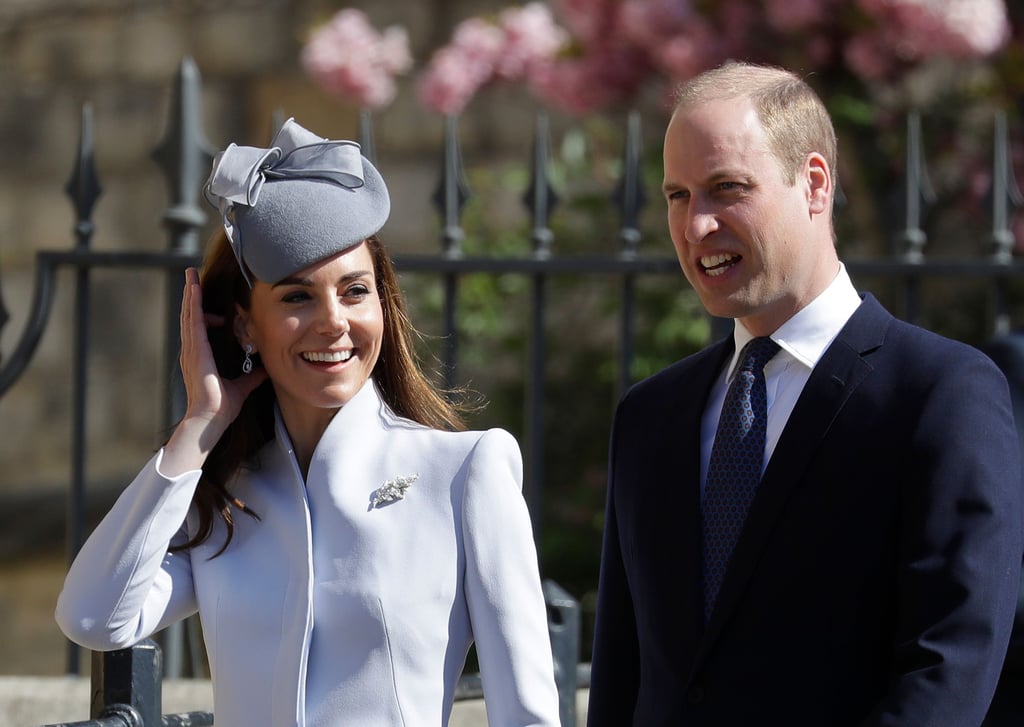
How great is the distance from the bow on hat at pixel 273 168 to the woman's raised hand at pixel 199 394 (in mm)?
101

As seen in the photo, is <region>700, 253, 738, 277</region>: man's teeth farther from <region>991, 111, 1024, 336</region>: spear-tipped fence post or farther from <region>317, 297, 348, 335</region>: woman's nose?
<region>991, 111, 1024, 336</region>: spear-tipped fence post

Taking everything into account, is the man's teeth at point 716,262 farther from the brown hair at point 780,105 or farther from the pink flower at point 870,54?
the pink flower at point 870,54

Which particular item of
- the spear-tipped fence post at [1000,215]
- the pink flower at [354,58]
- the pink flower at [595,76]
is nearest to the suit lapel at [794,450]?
the spear-tipped fence post at [1000,215]

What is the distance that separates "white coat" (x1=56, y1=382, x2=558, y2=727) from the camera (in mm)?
2057

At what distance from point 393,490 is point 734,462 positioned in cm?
46

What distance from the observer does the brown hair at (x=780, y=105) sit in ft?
6.87

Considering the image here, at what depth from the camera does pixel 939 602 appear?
1901mm

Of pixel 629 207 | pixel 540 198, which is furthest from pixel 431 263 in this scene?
pixel 629 207

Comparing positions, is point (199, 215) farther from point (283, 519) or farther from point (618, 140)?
point (618, 140)

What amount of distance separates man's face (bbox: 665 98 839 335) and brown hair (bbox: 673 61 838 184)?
0.5 inches

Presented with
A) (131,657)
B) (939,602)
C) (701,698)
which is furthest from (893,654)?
(131,657)

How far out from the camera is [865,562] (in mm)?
1980

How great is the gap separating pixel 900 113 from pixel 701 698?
3513mm

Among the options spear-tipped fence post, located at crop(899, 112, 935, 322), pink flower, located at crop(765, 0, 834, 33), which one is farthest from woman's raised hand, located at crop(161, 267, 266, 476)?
pink flower, located at crop(765, 0, 834, 33)
